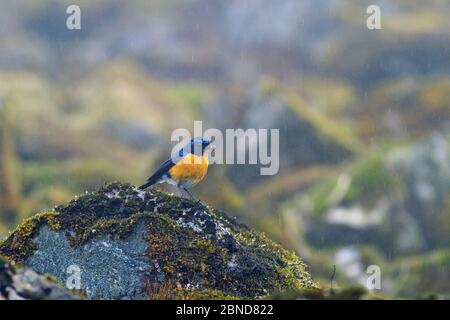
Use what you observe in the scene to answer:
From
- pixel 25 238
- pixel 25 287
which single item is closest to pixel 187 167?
pixel 25 238

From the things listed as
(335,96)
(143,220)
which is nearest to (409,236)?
(143,220)

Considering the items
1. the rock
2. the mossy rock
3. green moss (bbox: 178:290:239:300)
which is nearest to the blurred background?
green moss (bbox: 178:290:239:300)

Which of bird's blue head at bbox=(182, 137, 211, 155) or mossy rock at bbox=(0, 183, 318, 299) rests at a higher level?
bird's blue head at bbox=(182, 137, 211, 155)

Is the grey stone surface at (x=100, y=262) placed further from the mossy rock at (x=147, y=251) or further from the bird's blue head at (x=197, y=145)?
the bird's blue head at (x=197, y=145)

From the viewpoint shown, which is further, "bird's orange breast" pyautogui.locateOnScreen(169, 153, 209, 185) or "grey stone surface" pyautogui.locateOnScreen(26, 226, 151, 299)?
"bird's orange breast" pyautogui.locateOnScreen(169, 153, 209, 185)

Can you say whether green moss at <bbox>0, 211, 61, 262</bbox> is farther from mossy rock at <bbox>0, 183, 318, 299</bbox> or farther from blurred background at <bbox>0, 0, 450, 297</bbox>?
blurred background at <bbox>0, 0, 450, 297</bbox>

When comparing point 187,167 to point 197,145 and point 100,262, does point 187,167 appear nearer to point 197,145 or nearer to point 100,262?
point 197,145

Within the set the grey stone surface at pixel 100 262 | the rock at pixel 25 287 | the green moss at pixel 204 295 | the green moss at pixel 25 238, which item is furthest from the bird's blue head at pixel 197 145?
the rock at pixel 25 287
